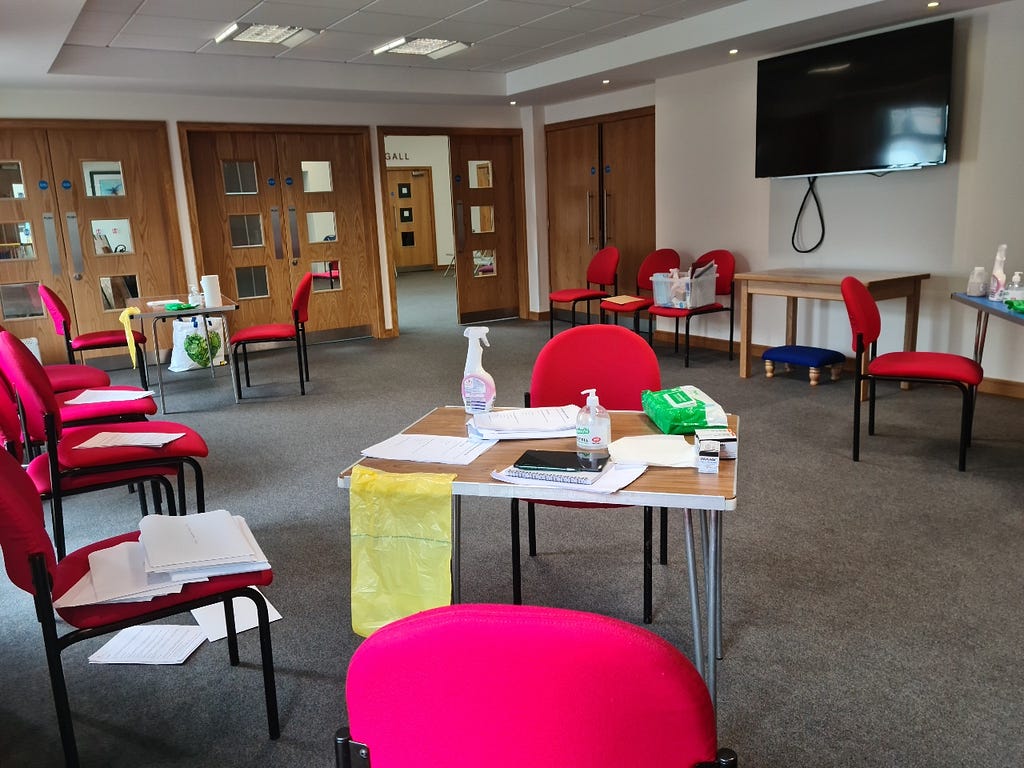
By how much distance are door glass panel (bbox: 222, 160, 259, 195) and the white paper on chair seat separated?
649cm

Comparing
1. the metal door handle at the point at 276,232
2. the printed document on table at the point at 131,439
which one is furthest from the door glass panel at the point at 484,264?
the printed document on table at the point at 131,439

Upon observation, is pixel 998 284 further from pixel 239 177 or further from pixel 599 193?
pixel 239 177

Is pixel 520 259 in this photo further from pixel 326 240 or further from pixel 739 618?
pixel 739 618

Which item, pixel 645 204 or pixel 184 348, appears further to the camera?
pixel 645 204

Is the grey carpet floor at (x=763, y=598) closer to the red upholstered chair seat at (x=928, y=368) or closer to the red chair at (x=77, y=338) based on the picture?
the red upholstered chair seat at (x=928, y=368)

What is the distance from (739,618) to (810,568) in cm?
49

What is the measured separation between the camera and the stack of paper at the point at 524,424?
2.11 metres

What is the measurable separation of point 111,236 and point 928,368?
6494mm

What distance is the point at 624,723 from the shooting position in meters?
0.82

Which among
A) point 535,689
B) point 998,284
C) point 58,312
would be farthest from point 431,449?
point 58,312

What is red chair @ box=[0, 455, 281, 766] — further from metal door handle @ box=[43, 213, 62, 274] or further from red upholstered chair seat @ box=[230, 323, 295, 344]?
metal door handle @ box=[43, 213, 62, 274]

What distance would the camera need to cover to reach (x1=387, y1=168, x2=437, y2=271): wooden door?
14766 millimetres

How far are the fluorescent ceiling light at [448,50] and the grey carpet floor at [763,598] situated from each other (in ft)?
11.0

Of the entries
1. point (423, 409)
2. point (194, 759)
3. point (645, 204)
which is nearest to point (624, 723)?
point (194, 759)
